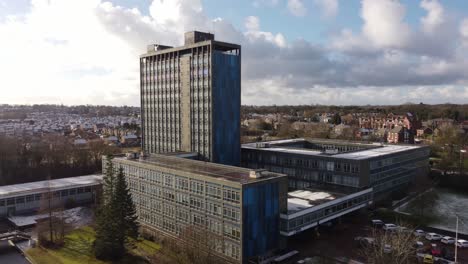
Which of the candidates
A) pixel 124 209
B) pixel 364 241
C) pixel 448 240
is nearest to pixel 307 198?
pixel 364 241

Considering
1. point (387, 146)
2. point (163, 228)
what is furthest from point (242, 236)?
point (387, 146)

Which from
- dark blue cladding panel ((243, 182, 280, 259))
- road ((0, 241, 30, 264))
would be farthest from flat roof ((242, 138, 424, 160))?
road ((0, 241, 30, 264))

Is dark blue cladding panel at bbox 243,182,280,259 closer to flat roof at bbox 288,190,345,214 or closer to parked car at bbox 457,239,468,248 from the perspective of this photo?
flat roof at bbox 288,190,345,214

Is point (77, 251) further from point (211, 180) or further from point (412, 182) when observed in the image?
point (412, 182)

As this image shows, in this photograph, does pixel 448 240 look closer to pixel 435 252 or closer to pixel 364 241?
pixel 435 252

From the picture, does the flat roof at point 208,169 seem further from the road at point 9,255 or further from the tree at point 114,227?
the road at point 9,255

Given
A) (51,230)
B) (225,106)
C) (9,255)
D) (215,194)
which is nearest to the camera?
(215,194)

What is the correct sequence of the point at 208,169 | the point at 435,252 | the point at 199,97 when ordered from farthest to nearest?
the point at 199,97 → the point at 208,169 → the point at 435,252

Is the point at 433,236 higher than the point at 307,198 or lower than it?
lower
